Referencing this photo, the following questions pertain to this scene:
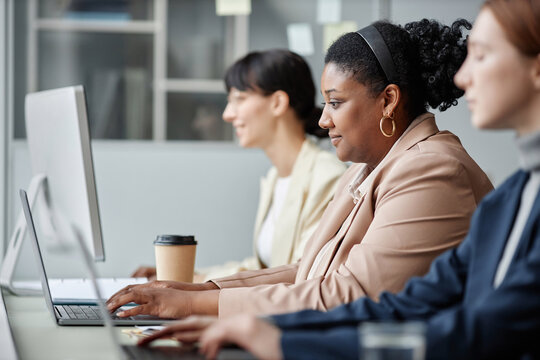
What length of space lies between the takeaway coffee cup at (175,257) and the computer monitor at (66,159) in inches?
5.7

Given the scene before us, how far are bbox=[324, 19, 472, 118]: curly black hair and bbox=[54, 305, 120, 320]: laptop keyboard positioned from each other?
2.31 feet

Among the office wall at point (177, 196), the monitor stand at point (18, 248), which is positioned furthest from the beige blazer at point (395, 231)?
the office wall at point (177, 196)

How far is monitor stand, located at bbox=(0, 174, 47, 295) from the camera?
194cm

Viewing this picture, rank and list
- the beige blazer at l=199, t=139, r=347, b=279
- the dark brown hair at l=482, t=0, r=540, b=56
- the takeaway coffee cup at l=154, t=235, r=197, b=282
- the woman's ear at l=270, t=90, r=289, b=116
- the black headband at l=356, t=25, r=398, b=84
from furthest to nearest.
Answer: the woman's ear at l=270, t=90, r=289, b=116 < the beige blazer at l=199, t=139, r=347, b=279 < the takeaway coffee cup at l=154, t=235, r=197, b=282 < the black headband at l=356, t=25, r=398, b=84 < the dark brown hair at l=482, t=0, r=540, b=56

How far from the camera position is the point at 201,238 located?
335 centimetres

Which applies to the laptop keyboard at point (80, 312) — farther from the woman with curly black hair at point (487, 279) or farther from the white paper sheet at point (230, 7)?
the white paper sheet at point (230, 7)

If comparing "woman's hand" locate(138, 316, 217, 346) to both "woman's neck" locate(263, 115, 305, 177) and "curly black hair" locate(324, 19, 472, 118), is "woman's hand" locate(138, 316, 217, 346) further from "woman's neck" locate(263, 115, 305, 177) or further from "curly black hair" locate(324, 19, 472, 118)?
"woman's neck" locate(263, 115, 305, 177)

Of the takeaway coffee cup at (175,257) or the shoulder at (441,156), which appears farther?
the takeaway coffee cup at (175,257)

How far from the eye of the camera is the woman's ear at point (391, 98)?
160cm

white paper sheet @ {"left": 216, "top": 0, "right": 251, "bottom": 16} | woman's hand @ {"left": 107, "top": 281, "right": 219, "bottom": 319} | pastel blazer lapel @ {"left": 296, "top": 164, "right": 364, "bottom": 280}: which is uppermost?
white paper sheet @ {"left": 216, "top": 0, "right": 251, "bottom": 16}

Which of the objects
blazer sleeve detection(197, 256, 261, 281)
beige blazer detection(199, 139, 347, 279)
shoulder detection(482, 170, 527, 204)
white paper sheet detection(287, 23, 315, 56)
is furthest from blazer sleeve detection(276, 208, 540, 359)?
white paper sheet detection(287, 23, 315, 56)

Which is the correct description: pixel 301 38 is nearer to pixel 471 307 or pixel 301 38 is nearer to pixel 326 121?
pixel 326 121

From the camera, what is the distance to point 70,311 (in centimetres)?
156

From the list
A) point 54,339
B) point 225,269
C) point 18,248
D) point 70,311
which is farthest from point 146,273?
point 54,339
